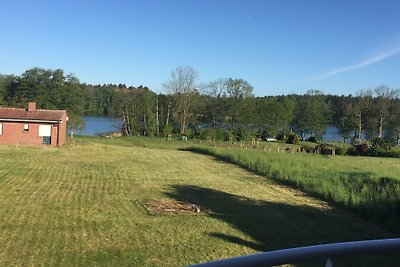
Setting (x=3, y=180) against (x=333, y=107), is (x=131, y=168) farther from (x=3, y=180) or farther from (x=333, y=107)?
(x=333, y=107)

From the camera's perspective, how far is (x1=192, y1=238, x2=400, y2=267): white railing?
1647mm

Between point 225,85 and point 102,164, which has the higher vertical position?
A: point 225,85

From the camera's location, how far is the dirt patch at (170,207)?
1383cm

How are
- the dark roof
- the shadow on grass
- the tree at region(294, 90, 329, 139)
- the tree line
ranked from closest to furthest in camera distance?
the shadow on grass
the dark roof
the tree line
the tree at region(294, 90, 329, 139)

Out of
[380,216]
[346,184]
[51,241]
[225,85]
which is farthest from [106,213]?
[225,85]

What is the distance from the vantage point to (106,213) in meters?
13.0

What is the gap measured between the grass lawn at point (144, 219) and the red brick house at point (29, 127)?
1241cm

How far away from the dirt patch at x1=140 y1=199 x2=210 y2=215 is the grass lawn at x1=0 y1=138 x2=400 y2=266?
1.00 ft

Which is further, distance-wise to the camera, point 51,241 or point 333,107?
point 333,107

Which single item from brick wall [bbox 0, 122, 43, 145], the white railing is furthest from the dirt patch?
brick wall [bbox 0, 122, 43, 145]

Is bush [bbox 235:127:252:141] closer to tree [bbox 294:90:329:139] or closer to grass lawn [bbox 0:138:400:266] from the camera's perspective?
tree [bbox 294:90:329:139]

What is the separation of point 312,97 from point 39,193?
7118 centimetres

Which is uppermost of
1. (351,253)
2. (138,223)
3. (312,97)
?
(312,97)

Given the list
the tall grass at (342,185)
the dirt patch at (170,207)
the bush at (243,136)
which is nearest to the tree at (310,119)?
the bush at (243,136)
